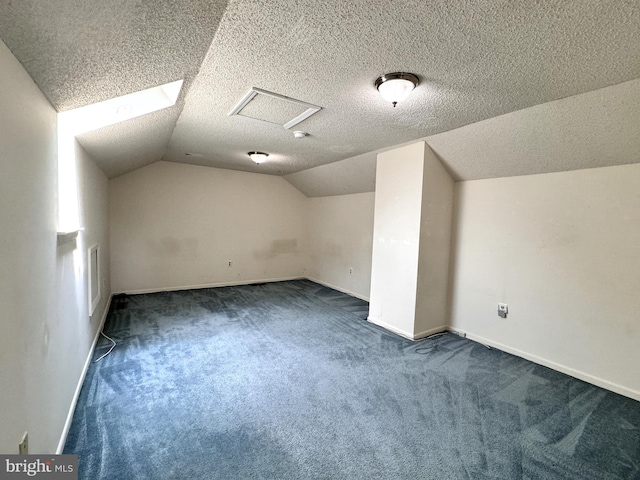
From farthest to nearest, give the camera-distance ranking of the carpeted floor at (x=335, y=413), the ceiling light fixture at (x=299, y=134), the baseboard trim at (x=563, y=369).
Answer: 1. the ceiling light fixture at (x=299, y=134)
2. the baseboard trim at (x=563, y=369)
3. the carpeted floor at (x=335, y=413)

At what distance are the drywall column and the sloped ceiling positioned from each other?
19.8 inches

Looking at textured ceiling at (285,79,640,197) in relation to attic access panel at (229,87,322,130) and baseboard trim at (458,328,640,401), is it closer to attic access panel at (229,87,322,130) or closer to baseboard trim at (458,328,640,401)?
attic access panel at (229,87,322,130)

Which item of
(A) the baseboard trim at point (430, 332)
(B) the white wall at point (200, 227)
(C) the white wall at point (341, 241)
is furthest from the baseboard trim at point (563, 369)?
(B) the white wall at point (200, 227)

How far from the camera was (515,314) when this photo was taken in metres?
3.01

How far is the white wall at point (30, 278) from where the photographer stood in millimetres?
1021

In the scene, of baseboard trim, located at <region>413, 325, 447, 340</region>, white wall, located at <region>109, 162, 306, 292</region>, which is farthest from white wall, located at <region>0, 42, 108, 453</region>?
white wall, located at <region>109, 162, 306, 292</region>

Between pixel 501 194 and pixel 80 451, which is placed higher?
pixel 501 194

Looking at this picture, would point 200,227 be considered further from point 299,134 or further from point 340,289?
point 299,134

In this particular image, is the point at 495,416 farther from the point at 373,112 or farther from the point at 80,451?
the point at 80,451

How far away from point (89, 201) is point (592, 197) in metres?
4.53

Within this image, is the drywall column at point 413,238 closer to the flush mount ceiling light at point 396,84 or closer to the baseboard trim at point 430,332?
the baseboard trim at point 430,332

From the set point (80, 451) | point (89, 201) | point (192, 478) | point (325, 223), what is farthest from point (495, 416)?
point (325, 223)

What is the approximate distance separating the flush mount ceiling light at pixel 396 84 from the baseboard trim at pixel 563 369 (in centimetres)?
277

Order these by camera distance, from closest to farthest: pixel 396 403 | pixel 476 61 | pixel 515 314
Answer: pixel 476 61 → pixel 396 403 → pixel 515 314
